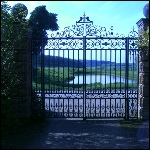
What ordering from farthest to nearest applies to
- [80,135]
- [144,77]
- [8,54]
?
[144,77], [8,54], [80,135]

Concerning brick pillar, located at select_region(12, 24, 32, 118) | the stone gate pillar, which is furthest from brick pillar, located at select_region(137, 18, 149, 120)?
brick pillar, located at select_region(12, 24, 32, 118)

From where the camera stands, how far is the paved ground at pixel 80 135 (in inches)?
234

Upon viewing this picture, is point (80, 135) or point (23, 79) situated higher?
point (23, 79)

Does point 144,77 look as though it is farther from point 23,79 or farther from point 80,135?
point 23,79

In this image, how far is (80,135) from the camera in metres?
6.83

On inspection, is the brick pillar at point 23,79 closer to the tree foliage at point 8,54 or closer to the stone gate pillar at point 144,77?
the tree foliage at point 8,54

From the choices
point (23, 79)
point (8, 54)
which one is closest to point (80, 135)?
point (23, 79)

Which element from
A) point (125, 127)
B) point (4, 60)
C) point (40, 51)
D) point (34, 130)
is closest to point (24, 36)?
point (40, 51)

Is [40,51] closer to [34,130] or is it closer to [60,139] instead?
[34,130]

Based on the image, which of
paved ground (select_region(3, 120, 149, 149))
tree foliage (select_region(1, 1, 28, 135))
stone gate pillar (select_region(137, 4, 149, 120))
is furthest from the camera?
stone gate pillar (select_region(137, 4, 149, 120))

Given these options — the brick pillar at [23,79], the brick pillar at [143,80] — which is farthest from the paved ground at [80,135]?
the brick pillar at [23,79]

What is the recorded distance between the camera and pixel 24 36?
801 cm

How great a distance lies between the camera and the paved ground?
594 centimetres

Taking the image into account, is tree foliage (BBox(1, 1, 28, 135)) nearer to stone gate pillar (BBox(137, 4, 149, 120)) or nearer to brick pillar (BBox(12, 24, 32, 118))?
brick pillar (BBox(12, 24, 32, 118))
